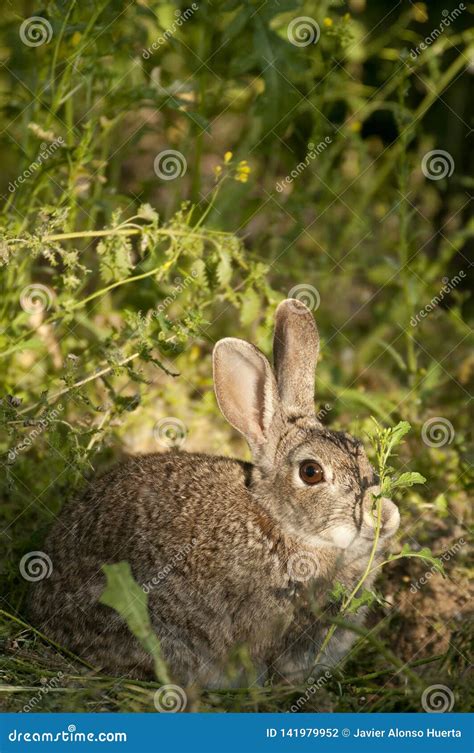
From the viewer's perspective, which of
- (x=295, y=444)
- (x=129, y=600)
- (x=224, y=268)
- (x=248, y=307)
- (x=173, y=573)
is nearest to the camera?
(x=129, y=600)

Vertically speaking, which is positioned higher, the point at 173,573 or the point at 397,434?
the point at 397,434

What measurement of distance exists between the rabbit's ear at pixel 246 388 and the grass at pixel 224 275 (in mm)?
298

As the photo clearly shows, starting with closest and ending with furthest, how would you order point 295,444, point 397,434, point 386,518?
point 397,434 < point 386,518 < point 295,444

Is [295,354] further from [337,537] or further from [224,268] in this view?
[337,537]

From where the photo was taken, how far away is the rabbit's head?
523cm

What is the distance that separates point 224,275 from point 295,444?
1068mm

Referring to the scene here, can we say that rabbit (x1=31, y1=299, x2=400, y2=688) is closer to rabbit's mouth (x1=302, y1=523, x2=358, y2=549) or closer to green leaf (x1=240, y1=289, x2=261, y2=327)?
rabbit's mouth (x1=302, y1=523, x2=358, y2=549)

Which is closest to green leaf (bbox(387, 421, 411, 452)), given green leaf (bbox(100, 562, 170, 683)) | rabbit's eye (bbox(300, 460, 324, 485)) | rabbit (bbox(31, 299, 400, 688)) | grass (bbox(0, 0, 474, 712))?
rabbit (bbox(31, 299, 400, 688))

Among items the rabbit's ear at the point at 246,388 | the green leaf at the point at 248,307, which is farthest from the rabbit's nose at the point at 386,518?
the green leaf at the point at 248,307

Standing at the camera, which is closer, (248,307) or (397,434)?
(397,434)

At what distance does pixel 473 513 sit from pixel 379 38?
14.4ft

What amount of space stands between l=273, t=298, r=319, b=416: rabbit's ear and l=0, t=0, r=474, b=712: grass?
0.41 m

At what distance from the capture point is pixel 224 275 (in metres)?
5.81

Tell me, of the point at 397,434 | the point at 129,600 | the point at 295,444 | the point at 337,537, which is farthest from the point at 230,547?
the point at 397,434
